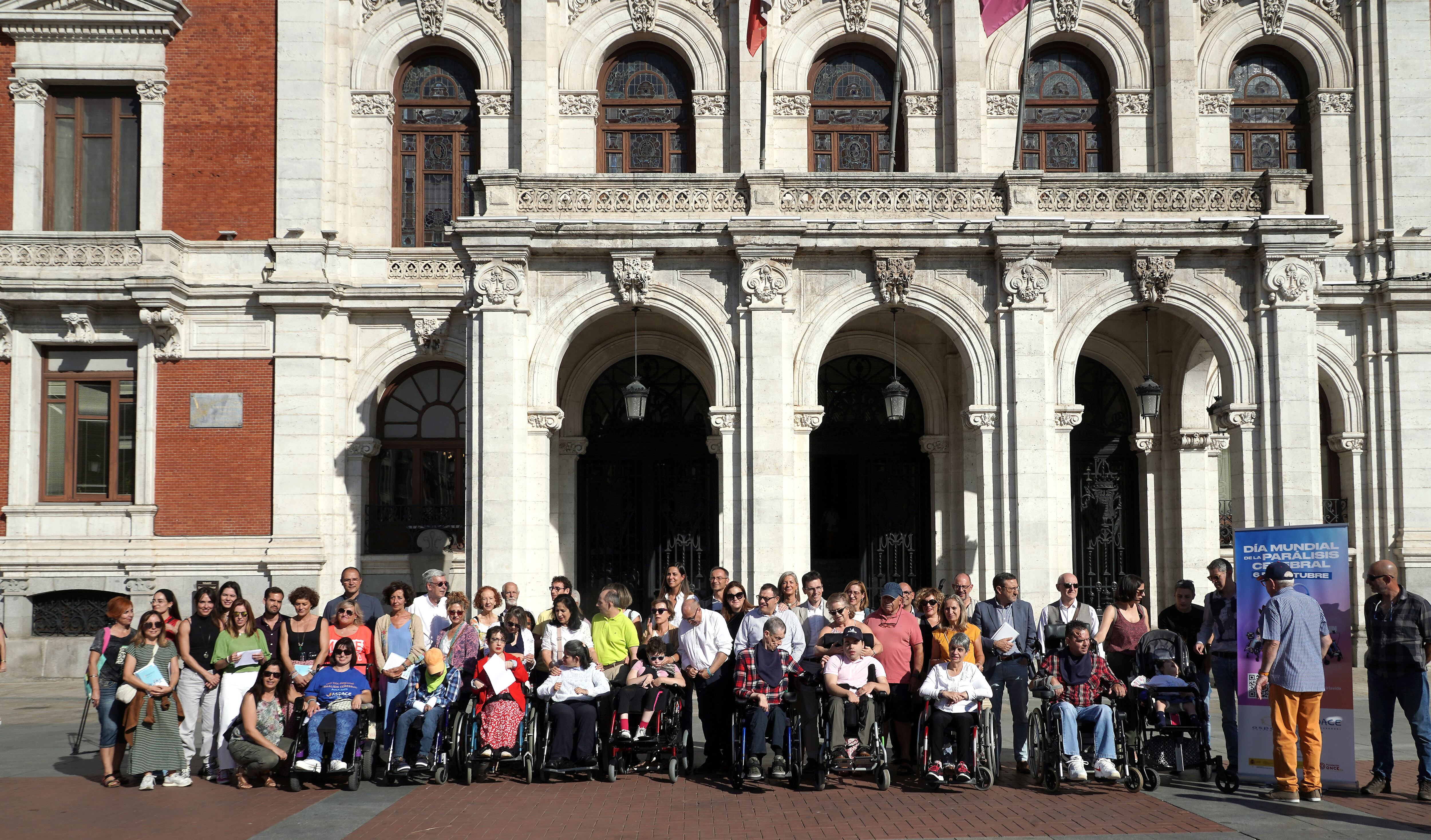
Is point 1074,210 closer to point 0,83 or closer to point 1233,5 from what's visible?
point 1233,5

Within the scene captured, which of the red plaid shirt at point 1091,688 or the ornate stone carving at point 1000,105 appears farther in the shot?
the ornate stone carving at point 1000,105

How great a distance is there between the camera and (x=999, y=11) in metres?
17.7

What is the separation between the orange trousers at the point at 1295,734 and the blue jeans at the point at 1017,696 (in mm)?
2008

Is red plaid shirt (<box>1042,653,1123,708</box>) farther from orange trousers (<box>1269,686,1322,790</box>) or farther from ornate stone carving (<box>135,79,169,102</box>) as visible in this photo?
ornate stone carving (<box>135,79,169,102</box>)

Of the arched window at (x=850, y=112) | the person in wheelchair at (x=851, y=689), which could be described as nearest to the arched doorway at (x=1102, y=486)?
the arched window at (x=850, y=112)

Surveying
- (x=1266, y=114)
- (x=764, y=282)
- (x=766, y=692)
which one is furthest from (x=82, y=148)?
(x=1266, y=114)

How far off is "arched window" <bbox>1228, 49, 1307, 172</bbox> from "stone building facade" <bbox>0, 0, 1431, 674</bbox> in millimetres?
57

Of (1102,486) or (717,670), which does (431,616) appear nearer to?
(717,670)

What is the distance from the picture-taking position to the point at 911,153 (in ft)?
67.5

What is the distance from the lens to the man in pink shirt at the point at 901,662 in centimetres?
1069

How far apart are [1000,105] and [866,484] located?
6979 mm

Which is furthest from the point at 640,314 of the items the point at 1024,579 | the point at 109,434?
the point at 109,434

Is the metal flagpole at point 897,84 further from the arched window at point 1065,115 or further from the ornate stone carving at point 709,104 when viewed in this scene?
the ornate stone carving at point 709,104

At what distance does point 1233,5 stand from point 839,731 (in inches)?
650
